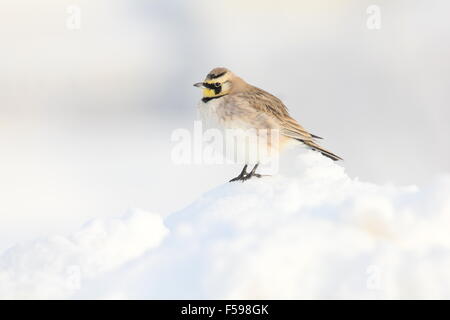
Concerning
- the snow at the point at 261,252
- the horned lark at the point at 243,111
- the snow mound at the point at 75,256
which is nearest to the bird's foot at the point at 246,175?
the horned lark at the point at 243,111

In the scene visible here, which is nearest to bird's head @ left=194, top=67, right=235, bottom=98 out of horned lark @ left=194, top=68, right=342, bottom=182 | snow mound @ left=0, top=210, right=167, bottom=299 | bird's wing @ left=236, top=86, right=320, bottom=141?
horned lark @ left=194, top=68, right=342, bottom=182

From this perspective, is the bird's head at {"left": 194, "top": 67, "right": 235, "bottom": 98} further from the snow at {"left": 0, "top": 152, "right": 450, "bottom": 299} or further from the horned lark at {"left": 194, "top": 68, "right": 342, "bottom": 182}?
the snow at {"left": 0, "top": 152, "right": 450, "bottom": 299}

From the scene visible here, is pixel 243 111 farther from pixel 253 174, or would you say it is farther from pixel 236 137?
pixel 253 174

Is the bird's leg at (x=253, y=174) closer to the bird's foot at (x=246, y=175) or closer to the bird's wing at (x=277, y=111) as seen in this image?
the bird's foot at (x=246, y=175)

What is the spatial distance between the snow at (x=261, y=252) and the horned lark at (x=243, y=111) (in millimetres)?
1191

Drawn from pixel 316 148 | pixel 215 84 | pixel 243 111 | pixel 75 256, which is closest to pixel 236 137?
pixel 243 111

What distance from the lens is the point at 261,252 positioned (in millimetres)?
2918

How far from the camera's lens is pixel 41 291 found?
3061mm

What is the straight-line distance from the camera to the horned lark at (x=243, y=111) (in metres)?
4.66

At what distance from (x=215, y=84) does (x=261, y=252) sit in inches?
82.7
